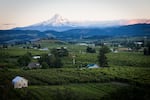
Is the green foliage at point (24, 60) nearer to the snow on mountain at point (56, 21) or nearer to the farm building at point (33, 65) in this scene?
the farm building at point (33, 65)

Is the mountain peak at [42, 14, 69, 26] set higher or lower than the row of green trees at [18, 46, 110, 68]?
higher

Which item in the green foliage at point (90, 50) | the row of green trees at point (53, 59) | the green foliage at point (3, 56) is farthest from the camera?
the green foliage at point (90, 50)

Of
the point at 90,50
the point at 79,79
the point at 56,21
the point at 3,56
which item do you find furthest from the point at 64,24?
the point at 3,56

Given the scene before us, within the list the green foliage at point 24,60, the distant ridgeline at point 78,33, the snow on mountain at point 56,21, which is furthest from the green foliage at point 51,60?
the snow on mountain at point 56,21

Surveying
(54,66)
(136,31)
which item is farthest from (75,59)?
(136,31)

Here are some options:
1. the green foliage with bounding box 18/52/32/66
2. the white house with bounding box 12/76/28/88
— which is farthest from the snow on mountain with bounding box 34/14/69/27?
the white house with bounding box 12/76/28/88

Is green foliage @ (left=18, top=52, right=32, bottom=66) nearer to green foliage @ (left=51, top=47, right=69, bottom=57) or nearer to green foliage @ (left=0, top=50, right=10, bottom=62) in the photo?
green foliage @ (left=0, top=50, right=10, bottom=62)
